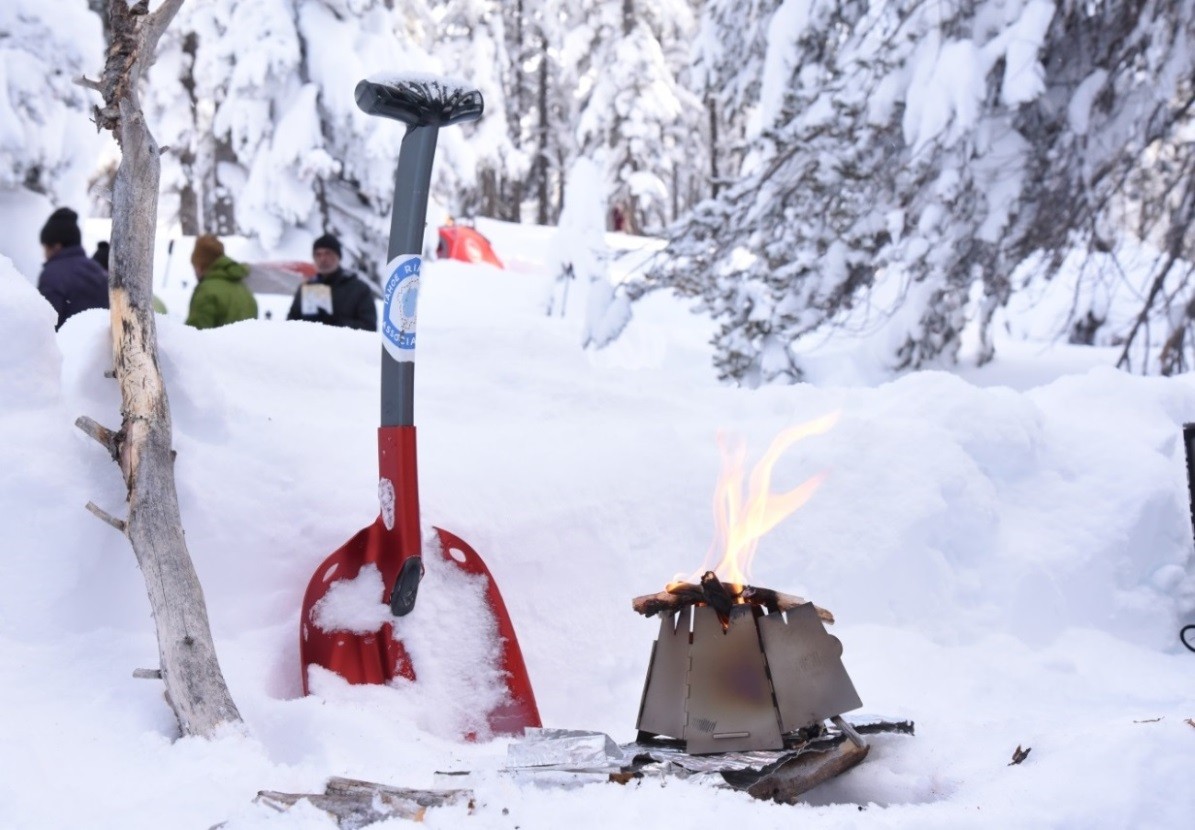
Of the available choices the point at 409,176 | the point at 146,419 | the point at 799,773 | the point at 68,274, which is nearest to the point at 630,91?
the point at 68,274

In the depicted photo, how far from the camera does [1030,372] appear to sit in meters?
9.69

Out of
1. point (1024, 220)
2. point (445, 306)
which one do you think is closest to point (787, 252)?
point (1024, 220)

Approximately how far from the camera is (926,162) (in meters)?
6.96

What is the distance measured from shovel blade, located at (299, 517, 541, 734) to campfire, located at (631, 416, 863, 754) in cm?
47

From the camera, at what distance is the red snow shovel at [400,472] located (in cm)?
293

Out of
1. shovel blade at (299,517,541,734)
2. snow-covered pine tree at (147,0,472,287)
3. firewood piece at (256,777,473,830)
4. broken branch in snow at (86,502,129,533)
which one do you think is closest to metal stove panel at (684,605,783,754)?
shovel blade at (299,517,541,734)

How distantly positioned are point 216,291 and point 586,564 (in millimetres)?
4123

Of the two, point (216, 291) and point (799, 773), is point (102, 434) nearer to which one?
point (799, 773)

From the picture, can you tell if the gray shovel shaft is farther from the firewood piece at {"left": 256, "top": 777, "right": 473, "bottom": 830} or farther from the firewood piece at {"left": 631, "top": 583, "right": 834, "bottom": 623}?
the firewood piece at {"left": 256, "top": 777, "right": 473, "bottom": 830}

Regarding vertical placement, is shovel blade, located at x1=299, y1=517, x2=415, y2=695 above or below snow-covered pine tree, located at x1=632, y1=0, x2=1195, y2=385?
below

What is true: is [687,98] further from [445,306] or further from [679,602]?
[679,602]

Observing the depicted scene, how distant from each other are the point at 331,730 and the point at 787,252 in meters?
5.64

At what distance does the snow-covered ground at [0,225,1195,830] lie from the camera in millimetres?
2090

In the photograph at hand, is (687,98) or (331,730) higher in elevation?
(687,98)
